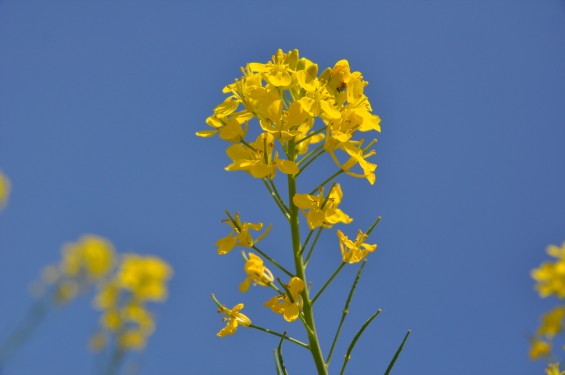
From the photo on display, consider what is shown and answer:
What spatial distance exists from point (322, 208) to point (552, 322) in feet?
11.8

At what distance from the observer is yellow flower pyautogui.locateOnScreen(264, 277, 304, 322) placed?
5.48 ft

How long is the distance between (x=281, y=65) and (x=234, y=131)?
312mm

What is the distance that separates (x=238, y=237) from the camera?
5.99ft

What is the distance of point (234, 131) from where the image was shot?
6.34 feet

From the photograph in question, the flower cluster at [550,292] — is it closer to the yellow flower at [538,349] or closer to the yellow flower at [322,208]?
the yellow flower at [538,349]

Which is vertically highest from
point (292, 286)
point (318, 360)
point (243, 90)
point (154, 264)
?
point (154, 264)

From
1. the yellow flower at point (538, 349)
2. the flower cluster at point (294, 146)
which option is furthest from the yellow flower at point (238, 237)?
the yellow flower at point (538, 349)

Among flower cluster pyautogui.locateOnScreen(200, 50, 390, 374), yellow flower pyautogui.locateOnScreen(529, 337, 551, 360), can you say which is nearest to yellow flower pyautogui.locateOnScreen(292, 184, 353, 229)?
flower cluster pyautogui.locateOnScreen(200, 50, 390, 374)

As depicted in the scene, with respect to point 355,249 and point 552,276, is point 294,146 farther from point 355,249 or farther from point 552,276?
point 552,276

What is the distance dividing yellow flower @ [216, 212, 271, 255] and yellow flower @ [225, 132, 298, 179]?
7.1 inches

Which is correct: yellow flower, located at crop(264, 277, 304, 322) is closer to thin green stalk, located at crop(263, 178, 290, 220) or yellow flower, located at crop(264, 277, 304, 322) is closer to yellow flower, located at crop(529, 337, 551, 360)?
thin green stalk, located at crop(263, 178, 290, 220)

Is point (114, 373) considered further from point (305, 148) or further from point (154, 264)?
point (305, 148)

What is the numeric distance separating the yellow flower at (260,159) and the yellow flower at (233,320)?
0.48 m

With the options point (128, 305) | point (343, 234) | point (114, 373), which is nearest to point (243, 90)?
point (343, 234)
